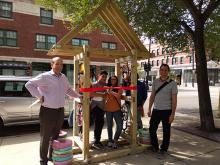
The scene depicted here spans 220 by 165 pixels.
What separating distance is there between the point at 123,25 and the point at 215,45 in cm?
664

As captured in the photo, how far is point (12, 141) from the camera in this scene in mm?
7211

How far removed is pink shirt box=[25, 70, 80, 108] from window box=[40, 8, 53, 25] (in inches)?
1020

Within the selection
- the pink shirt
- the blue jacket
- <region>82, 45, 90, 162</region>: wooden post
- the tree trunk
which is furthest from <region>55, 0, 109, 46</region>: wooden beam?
the tree trunk

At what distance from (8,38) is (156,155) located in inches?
967

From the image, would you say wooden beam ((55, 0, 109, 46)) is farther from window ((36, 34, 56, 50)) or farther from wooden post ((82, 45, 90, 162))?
window ((36, 34, 56, 50))

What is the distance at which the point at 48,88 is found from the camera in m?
4.79

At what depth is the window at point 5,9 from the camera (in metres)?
26.5

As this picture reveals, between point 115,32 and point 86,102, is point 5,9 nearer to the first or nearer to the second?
point 115,32

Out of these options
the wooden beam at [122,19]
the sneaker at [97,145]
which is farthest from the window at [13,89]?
the wooden beam at [122,19]

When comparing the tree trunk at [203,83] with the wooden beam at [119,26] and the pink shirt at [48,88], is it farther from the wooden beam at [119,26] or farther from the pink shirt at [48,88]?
the pink shirt at [48,88]

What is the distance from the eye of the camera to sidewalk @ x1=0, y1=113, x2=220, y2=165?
5.55 m

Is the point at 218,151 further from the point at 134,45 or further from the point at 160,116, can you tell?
the point at 134,45

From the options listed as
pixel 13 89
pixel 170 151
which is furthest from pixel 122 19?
pixel 13 89

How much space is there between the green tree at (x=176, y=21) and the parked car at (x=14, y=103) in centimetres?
324
